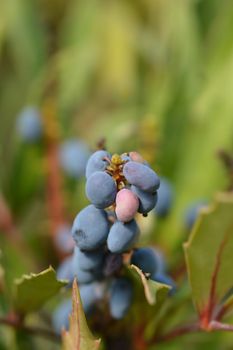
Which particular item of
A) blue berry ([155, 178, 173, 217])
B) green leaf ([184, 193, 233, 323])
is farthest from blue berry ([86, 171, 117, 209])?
blue berry ([155, 178, 173, 217])

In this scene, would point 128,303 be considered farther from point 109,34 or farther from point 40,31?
point 109,34

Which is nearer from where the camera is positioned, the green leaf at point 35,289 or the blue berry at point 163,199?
the green leaf at point 35,289

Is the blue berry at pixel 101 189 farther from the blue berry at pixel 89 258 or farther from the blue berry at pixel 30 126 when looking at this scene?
the blue berry at pixel 30 126

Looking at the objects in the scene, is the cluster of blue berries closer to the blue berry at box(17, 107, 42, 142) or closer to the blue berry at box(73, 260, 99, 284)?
the blue berry at box(73, 260, 99, 284)

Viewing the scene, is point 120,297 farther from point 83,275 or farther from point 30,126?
point 30,126

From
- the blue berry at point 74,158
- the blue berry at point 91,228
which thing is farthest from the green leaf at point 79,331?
the blue berry at point 74,158

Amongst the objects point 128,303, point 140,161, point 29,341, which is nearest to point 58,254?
point 29,341
